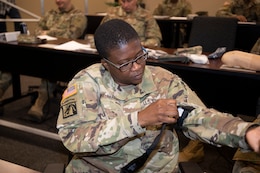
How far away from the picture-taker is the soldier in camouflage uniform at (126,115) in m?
0.97

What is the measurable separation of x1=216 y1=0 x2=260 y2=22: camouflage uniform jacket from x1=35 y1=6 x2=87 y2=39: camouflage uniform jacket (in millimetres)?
2406

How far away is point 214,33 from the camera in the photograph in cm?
279

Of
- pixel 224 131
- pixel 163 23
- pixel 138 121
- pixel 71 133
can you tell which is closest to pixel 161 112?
pixel 138 121

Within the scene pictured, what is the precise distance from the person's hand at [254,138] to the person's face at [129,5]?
274 centimetres

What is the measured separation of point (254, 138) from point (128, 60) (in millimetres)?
481

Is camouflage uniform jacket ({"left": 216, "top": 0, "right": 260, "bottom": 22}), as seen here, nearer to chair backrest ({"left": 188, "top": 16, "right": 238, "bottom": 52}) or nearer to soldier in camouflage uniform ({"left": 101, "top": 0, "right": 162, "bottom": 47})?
soldier in camouflage uniform ({"left": 101, "top": 0, "right": 162, "bottom": 47})

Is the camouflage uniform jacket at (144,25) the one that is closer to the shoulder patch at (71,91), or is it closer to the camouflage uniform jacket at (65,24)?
the camouflage uniform jacket at (65,24)

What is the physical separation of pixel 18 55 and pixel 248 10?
3663mm

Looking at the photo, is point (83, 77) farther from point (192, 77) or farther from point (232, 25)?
point (232, 25)

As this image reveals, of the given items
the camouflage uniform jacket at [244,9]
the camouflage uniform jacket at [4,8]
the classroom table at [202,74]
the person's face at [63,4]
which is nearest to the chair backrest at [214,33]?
the classroom table at [202,74]

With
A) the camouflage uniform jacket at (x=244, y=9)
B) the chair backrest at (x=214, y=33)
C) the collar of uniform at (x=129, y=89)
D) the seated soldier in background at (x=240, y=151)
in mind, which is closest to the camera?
the collar of uniform at (x=129, y=89)

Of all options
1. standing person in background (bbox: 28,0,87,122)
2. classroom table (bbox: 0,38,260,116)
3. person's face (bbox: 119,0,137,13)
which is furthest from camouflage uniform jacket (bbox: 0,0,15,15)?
person's face (bbox: 119,0,137,13)

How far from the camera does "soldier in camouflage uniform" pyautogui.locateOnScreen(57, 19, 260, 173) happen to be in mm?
972

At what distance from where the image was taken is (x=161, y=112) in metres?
0.94
